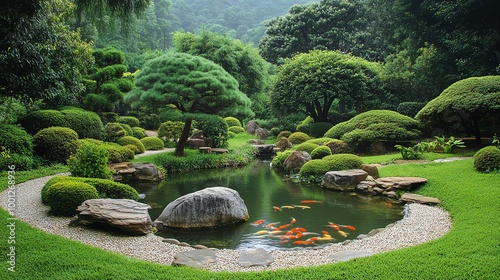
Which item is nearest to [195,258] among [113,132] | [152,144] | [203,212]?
[203,212]

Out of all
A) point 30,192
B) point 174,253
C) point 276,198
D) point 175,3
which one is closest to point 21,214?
point 30,192

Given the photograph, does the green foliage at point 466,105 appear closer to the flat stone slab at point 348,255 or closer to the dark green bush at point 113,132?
the flat stone slab at point 348,255

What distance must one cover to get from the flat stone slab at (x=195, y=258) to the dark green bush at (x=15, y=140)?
8406 mm

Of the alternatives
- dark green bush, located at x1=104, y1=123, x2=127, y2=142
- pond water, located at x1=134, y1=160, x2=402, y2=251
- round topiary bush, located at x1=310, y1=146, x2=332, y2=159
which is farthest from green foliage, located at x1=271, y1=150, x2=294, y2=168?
dark green bush, located at x1=104, y1=123, x2=127, y2=142

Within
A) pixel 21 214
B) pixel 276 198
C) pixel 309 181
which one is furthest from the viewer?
pixel 309 181

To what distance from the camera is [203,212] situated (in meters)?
7.55

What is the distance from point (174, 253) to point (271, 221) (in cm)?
289

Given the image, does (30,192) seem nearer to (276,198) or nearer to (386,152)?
(276,198)

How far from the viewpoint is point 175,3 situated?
1986 inches

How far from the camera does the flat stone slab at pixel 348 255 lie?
5.14m

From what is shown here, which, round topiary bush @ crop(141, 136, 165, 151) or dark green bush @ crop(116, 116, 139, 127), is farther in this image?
dark green bush @ crop(116, 116, 139, 127)

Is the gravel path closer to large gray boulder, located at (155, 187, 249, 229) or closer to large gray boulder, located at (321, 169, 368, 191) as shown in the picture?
large gray boulder, located at (155, 187, 249, 229)

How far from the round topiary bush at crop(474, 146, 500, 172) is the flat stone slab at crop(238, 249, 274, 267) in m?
7.27

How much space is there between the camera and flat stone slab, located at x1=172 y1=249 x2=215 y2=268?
4945 mm
